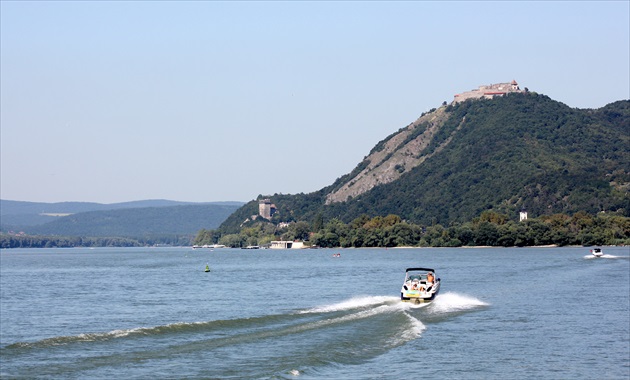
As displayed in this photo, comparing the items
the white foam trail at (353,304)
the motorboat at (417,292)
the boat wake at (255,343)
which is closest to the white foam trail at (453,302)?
the motorboat at (417,292)

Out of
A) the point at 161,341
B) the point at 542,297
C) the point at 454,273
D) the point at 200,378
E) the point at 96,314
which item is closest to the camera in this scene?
the point at 200,378

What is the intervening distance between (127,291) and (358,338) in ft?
136

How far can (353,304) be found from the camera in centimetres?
6844

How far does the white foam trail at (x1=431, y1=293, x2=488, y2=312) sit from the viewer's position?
65250 millimetres

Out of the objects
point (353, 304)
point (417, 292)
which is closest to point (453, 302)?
point (417, 292)

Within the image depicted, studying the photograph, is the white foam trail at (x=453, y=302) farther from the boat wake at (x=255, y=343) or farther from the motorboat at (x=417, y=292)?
the boat wake at (x=255, y=343)

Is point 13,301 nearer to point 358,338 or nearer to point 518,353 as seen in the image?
point 358,338

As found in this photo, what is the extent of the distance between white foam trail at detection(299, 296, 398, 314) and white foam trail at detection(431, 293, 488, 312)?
145 inches

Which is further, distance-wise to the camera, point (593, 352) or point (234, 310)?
point (234, 310)

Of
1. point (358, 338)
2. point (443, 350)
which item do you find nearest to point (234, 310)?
point (358, 338)

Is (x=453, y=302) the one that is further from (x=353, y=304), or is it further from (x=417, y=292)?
(x=353, y=304)

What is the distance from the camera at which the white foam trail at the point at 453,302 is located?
65250 millimetres

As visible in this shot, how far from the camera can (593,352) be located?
1731 inches

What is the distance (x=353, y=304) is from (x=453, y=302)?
7261 millimetres
